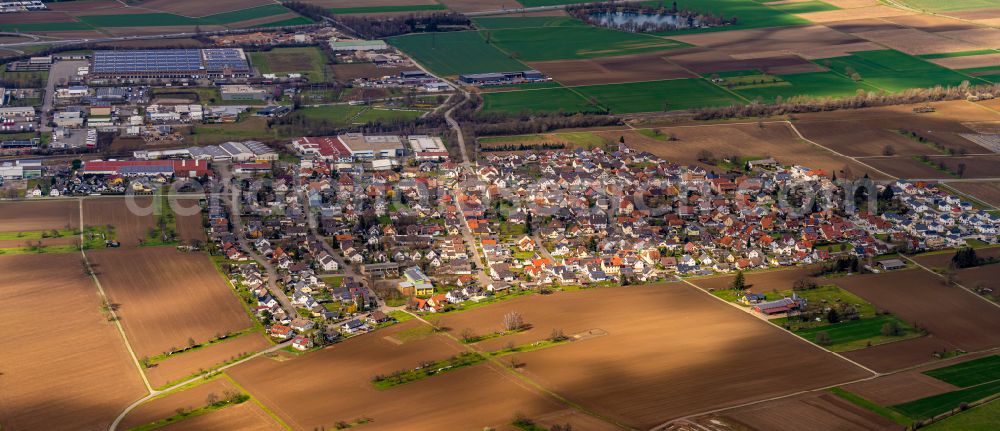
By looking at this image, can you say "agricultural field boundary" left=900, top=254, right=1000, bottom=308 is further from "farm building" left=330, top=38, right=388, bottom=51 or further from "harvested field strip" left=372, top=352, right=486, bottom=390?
"farm building" left=330, top=38, right=388, bottom=51

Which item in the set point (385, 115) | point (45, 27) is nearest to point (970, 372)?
point (385, 115)

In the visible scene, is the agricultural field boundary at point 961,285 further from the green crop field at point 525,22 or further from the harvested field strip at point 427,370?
the green crop field at point 525,22

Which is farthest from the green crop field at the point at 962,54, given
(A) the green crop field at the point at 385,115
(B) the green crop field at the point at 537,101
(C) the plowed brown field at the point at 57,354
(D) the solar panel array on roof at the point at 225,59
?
(C) the plowed brown field at the point at 57,354

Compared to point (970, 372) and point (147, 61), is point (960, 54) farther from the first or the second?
point (147, 61)

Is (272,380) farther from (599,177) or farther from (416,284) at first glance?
(599,177)

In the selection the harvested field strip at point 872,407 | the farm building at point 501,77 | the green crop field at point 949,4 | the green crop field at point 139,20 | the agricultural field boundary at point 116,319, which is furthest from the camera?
the green crop field at point 949,4

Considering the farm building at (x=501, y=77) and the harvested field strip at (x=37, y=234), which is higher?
the farm building at (x=501, y=77)

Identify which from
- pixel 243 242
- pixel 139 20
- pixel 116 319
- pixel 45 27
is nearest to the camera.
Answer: pixel 116 319

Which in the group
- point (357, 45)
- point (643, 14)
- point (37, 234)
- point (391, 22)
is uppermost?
point (391, 22)
